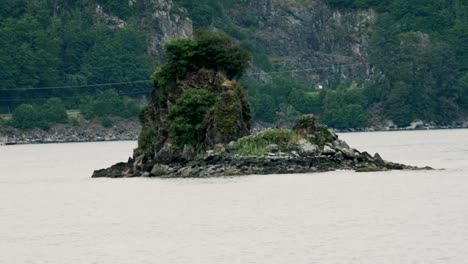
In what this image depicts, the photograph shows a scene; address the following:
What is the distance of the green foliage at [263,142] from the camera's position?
112188mm

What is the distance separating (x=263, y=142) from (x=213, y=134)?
14.2ft

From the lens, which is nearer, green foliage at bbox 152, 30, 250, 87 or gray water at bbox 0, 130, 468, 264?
gray water at bbox 0, 130, 468, 264

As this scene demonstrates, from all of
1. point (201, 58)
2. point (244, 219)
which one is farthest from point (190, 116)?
point (244, 219)

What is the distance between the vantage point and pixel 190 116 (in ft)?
386

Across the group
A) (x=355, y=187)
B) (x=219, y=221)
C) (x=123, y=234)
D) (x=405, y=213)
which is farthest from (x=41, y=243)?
(x=355, y=187)

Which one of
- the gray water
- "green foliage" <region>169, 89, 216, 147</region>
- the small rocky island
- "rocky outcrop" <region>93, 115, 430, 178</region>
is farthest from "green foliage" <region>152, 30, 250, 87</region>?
the gray water

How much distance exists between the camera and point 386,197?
9188cm

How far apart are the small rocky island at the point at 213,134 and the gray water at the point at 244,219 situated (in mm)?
2853

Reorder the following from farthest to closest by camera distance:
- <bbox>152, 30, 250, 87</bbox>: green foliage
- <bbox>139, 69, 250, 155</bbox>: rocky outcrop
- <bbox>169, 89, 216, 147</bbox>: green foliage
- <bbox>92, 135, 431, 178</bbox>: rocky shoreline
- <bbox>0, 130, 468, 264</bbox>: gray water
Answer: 1. <bbox>152, 30, 250, 87</bbox>: green foliage
2. <bbox>169, 89, 216, 147</bbox>: green foliage
3. <bbox>139, 69, 250, 155</bbox>: rocky outcrop
4. <bbox>92, 135, 431, 178</bbox>: rocky shoreline
5. <bbox>0, 130, 468, 264</bbox>: gray water

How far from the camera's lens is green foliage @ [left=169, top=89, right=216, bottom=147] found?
117 m

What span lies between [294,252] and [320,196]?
25667 millimetres

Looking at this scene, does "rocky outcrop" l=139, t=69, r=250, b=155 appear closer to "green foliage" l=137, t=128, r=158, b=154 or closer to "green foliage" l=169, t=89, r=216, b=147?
"green foliage" l=137, t=128, r=158, b=154

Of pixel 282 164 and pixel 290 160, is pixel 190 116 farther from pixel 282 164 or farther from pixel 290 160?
pixel 290 160

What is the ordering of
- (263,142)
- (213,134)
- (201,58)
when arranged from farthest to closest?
(201,58) < (213,134) < (263,142)
